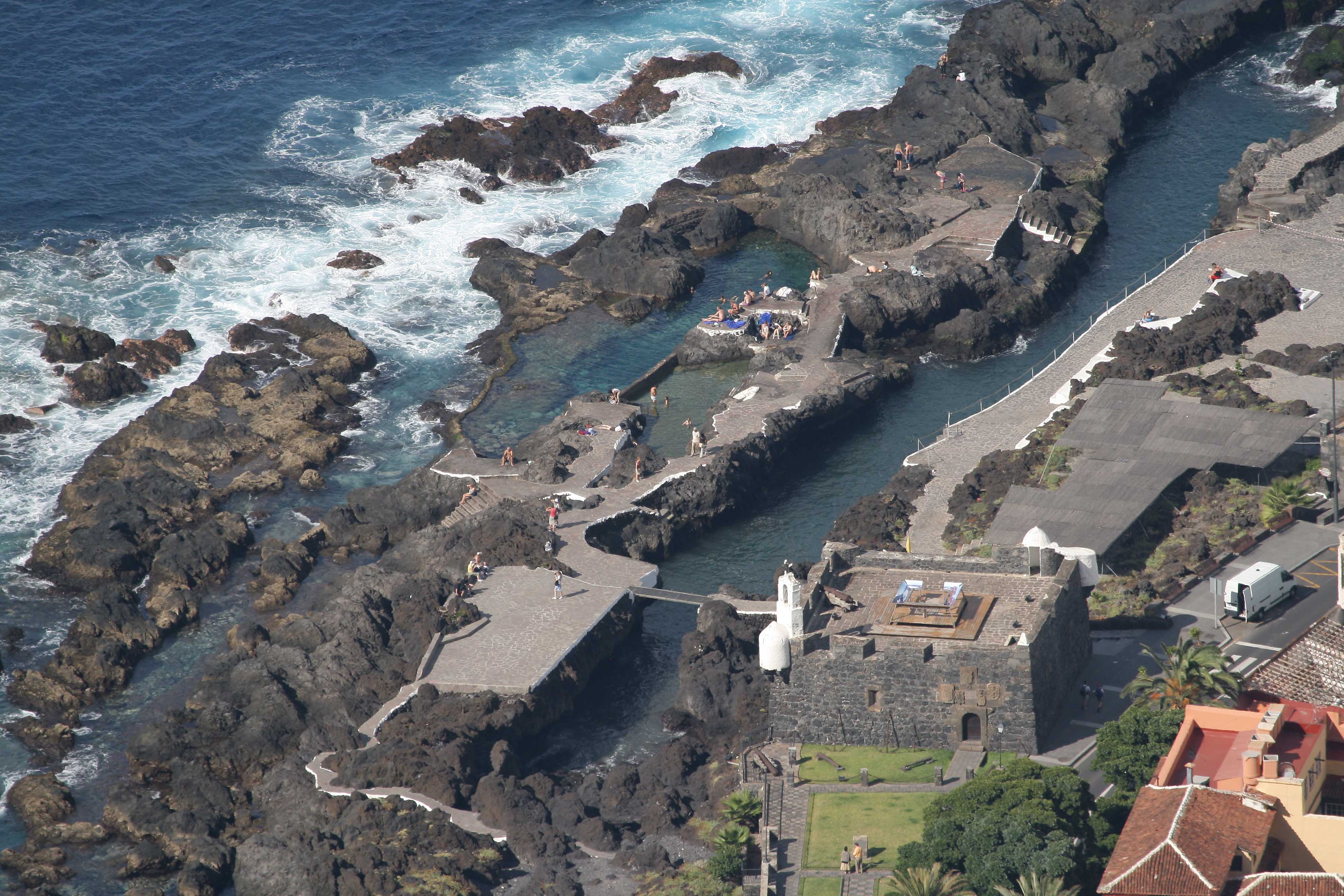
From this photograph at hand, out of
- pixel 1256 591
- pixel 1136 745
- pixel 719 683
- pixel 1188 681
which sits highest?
pixel 1188 681

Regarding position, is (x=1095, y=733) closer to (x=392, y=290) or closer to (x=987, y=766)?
(x=987, y=766)

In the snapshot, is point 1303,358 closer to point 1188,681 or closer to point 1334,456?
point 1334,456

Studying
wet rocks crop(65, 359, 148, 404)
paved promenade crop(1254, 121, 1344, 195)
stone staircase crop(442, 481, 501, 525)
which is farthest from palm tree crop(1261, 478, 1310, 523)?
wet rocks crop(65, 359, 148, 404)

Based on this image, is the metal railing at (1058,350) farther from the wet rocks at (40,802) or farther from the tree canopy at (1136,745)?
the wet rocks at (40,802)

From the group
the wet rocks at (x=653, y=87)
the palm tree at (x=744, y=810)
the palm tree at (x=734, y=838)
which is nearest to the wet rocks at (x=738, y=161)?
the wet rocks at (x=653, y=87)

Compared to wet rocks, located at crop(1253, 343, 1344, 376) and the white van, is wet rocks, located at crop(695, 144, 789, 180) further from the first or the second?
the white van

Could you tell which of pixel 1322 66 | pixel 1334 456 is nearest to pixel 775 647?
pixel 1334 456
